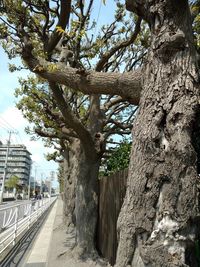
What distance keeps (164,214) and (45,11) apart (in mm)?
6361

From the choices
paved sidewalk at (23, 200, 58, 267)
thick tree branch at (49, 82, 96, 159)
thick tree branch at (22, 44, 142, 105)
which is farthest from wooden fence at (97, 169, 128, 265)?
thick tree branch at (22, 44, 142, 105)

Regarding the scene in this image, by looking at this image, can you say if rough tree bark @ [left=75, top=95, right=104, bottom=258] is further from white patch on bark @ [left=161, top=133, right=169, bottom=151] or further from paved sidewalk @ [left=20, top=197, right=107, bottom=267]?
white patch on bark @ [left=161, top=133, right=169, bottom=151]

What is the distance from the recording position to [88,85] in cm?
428

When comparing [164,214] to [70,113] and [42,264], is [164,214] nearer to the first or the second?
[70,113]

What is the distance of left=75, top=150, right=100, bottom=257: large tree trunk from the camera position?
8.40m

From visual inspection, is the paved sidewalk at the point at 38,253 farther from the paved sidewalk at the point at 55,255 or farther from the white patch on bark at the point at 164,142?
the white patch on bark at the point at 164,142

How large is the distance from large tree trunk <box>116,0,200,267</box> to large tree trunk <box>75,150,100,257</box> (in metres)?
5.16

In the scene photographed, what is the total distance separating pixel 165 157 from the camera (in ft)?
10.3

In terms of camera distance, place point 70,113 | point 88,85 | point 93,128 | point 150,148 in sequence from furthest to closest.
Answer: point 93,128
point 70,113
point 88,85
point 150,148

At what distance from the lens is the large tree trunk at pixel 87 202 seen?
8398mm

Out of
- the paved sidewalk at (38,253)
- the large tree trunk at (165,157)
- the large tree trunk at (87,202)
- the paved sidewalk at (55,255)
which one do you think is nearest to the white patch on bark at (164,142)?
the large tree trunk at (165,157)

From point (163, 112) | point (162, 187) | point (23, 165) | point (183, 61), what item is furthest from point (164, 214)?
point (23, 165)

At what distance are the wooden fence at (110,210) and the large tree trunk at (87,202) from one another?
0.60 ft

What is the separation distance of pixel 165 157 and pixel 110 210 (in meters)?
4.43
